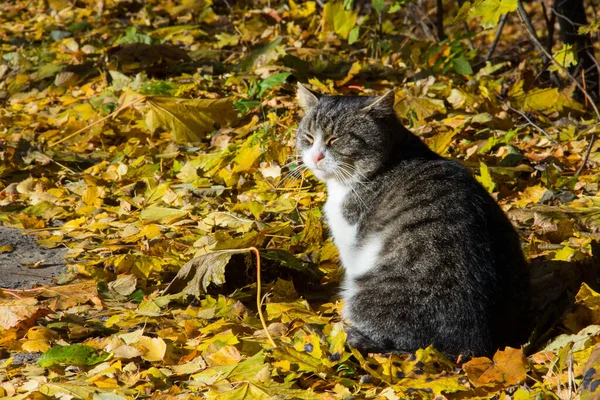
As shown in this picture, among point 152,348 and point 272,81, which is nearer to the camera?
point 152,348

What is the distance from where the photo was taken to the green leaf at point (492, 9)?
3.54 m

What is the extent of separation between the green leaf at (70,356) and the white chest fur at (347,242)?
1075 millimetres

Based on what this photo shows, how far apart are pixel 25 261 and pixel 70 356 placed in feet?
3.94

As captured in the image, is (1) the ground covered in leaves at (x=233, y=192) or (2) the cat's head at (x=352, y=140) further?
(2) the cat's head at (x=352, y=140)

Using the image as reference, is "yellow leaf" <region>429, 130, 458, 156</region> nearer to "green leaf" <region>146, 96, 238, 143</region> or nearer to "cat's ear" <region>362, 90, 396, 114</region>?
"cat's ear" <region>362, 90, 396, 114</region>

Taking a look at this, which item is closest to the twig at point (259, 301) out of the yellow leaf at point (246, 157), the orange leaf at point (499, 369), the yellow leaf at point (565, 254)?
the orange leaf at point (499, 369)

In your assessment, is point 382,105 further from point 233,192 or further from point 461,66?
point 461,66

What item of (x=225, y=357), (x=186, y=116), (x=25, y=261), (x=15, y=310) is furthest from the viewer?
(x=186, y=116)

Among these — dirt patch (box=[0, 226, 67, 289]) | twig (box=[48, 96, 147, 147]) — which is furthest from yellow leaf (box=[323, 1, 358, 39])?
dirt patch (box=[0, 226, 67, 289])

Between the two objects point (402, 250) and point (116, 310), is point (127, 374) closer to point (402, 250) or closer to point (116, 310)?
point (116, 310)

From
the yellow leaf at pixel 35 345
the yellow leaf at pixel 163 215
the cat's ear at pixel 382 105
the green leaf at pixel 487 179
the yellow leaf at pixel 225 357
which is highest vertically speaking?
the cat's ear at pixel 382 105

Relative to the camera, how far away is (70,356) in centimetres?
293

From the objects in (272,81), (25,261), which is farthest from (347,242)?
(272,81)

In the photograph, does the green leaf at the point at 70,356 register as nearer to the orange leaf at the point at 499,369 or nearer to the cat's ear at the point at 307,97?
the orange leaf at the point at 499,369
